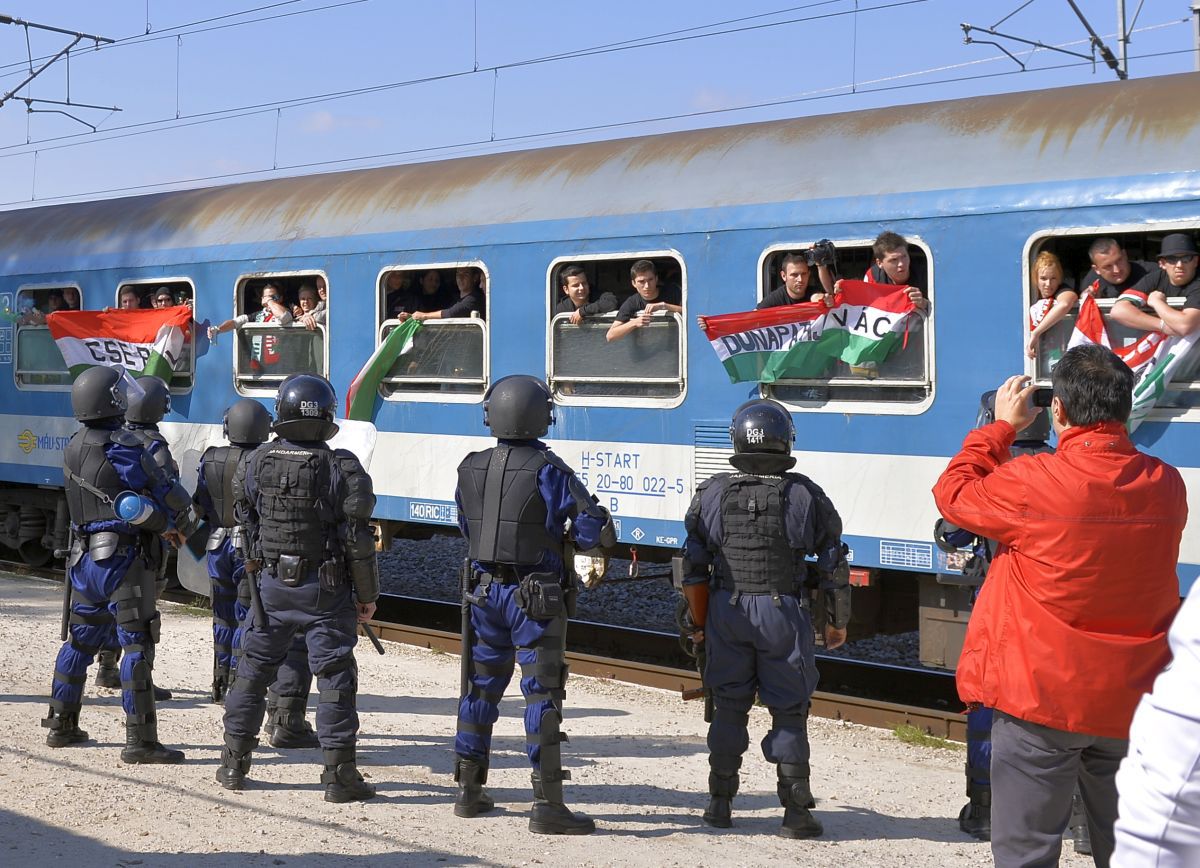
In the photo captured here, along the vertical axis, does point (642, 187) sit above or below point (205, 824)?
above

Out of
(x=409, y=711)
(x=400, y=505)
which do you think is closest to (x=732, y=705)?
(x=409, y=711)

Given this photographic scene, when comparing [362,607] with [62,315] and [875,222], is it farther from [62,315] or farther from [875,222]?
[62,315]

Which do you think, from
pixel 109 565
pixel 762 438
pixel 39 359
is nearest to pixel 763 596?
pixel 762 438

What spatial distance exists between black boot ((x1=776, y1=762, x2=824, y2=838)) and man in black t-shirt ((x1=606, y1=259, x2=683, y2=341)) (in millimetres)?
3667

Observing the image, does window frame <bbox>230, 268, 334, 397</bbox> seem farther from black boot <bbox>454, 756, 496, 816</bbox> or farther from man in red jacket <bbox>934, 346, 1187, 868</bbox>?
man in red jacket <bbox>934, 346, 1187, 868</bbox>

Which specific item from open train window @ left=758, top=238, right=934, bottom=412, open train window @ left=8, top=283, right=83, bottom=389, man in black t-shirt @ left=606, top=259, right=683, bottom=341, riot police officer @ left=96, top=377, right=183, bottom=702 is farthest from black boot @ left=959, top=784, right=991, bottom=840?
open train window @ left=8, top=283, right=83, bottom=389

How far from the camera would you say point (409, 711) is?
8508mm

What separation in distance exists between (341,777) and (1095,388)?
12.7 ft

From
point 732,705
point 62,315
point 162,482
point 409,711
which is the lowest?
point 409,711

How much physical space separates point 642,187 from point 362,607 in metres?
3.84

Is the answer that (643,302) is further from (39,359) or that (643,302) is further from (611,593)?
(39,359)

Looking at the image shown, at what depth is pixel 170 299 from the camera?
12320 mm

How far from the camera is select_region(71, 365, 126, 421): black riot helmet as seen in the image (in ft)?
24.4

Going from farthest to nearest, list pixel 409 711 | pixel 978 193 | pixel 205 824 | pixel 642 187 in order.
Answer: pixel 642 187 → pixel 409 711 → pixel 978 193 → pixel 205 824
